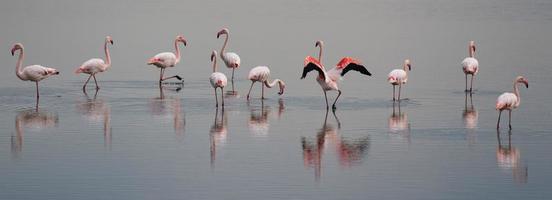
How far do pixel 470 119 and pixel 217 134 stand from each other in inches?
167

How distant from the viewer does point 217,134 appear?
15430 millimetres

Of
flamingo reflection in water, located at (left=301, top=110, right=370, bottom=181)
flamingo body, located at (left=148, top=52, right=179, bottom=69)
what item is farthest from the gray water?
flamingo body, located at (left=148, top=52, right=179, bottom=69)

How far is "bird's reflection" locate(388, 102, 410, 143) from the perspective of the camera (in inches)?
611

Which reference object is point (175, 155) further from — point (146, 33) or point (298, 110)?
point (146, 33)

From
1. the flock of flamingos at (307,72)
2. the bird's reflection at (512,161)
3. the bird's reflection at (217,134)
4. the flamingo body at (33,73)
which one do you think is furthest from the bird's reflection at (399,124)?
the flamingo body at (33,73)

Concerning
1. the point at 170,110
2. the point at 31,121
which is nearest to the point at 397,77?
the point at 170,110

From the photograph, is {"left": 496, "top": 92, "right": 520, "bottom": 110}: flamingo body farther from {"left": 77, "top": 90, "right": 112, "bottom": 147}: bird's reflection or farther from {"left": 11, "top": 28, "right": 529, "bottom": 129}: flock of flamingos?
{"left": 77, "top": 90, "right": 112, "bottom": 147}: bird's reflection

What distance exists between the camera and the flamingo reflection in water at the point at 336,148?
43.6 feet

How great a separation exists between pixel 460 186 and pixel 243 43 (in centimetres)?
1984

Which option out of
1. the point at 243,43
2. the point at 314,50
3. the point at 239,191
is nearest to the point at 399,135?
the point at 239,191

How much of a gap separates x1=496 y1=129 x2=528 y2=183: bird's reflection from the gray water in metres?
0.03

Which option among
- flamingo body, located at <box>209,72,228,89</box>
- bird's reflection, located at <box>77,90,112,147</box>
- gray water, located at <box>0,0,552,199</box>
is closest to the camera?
gray water, located at <box>0,0,552,199</box>

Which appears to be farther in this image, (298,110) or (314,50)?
(314,50)

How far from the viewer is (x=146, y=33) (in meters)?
34.9
